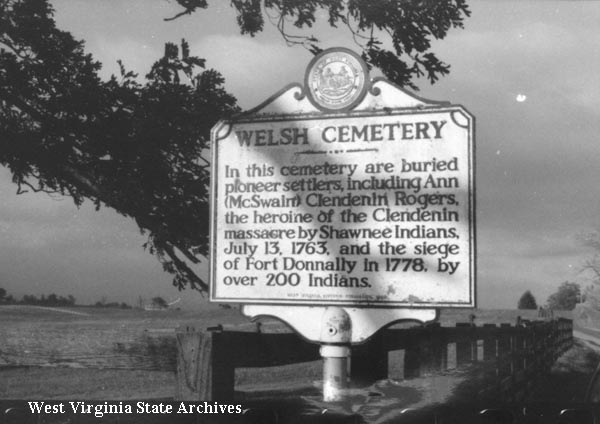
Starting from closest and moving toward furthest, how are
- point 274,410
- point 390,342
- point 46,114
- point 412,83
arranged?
point 274,410 → point 390,342 → point 412,83 → point 46,114

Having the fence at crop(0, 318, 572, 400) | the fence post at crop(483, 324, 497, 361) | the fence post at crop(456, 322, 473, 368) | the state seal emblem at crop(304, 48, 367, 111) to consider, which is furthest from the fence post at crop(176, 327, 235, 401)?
the fence post at crop(483, 324, 497, 361)

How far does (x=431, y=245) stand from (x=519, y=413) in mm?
821

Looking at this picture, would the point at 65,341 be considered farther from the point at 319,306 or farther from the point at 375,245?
the point at 375,245

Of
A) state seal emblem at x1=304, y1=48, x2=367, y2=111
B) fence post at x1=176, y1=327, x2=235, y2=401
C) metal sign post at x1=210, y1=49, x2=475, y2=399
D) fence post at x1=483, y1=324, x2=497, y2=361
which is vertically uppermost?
state seal emblem at x1=304, y1=48, x2=367, y2=111

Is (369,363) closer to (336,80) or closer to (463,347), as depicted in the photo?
(336,80)

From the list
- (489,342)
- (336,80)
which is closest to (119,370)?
(336,80)

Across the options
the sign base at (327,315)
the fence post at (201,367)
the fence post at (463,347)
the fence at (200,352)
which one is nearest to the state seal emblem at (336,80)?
the sign base at (327,315)

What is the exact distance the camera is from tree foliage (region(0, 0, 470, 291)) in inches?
243

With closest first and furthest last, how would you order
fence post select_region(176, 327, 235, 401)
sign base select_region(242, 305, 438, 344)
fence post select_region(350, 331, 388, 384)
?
sign base select_region(242, 305, 438, 344) → fence post select_region(176, 327, 235, 401) → fence post select_region(350, 331, 388, 384)

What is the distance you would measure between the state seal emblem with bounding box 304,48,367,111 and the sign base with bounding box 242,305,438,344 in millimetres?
923

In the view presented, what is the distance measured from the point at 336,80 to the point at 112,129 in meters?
3.86

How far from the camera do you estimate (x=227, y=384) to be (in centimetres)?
376

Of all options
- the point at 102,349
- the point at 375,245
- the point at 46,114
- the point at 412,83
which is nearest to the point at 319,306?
the point at 375,245

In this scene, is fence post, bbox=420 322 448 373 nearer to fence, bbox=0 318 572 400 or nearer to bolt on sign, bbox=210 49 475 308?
fence, bbox=0 318 572 400
